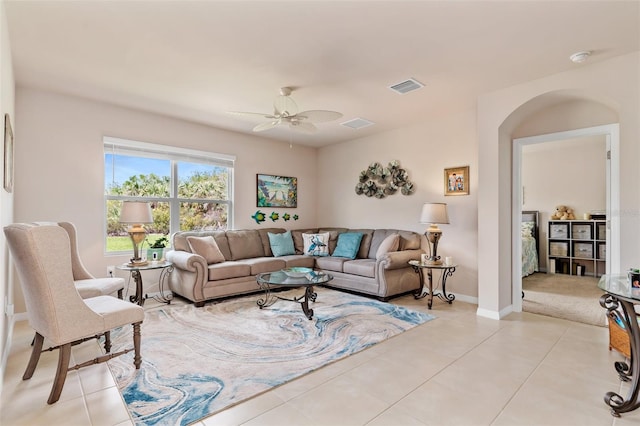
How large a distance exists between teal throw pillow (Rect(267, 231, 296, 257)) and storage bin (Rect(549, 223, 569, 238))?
Answer: 5462 millimetres

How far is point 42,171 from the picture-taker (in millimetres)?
3730

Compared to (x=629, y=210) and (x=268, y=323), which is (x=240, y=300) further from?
(x=629, y=210)

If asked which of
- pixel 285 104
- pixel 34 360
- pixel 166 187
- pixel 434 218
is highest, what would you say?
pixel 285 104

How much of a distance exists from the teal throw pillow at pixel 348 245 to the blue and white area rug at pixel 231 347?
3.21 ft

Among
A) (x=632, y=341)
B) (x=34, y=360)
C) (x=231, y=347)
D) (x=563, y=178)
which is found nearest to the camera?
(x=632, y=341)

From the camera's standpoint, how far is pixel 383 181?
18.1 ft

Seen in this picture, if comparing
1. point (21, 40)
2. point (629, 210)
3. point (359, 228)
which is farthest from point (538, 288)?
point (21, 40)

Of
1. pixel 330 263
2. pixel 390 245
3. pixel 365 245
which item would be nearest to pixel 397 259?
pixel 390 245

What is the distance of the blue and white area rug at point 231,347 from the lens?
2020mm

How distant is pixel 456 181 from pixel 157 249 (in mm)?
4356

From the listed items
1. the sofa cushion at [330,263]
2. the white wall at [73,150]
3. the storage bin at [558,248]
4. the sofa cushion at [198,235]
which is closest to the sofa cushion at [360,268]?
the sofa cushion at [330,263]

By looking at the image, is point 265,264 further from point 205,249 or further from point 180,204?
point 180,204

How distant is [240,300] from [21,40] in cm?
345

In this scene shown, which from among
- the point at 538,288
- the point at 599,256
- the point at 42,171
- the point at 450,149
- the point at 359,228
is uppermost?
the point at 450,149
